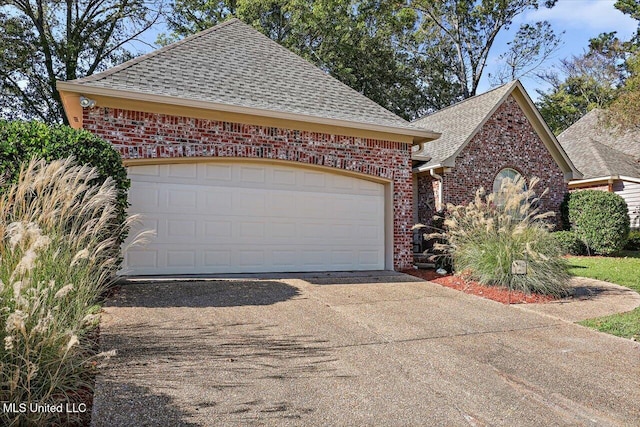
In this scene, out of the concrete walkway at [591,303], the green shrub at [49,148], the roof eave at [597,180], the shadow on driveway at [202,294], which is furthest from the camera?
the roof eave at [597,180]

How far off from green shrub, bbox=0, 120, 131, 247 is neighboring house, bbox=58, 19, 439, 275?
159 centimetres

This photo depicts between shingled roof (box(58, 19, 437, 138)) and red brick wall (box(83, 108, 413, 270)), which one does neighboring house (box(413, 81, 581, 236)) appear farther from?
shingled roof (box(58, 19, 437, 138))

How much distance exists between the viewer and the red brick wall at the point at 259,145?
7.59 m

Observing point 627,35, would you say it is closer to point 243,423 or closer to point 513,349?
point 513,349

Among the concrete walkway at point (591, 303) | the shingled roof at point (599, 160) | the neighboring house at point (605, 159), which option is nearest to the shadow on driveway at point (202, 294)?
the concrete walkway at point (591, 303)

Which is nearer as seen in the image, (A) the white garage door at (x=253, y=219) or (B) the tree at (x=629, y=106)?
(A) the white garage door at (x=253, y=219)

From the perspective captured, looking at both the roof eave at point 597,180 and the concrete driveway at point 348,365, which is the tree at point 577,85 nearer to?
the roof eave at point 597,180

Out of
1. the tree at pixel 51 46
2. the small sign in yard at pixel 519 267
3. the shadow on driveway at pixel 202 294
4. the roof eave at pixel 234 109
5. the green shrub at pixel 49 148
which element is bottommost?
the shadow on driveway at pixel 202 294

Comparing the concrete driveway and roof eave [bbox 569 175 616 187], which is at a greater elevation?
roof eave [bbox 569 175 616 187]

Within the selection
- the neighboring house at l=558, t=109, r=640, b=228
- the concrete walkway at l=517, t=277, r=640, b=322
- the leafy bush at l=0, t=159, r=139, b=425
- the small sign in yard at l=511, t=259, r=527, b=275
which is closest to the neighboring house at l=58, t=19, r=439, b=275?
the small sign in yard at l=511, t=259, r=527, b=275

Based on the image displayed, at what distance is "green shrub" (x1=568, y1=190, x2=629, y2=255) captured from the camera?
42.9 ft

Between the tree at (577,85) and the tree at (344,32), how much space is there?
10507 mm

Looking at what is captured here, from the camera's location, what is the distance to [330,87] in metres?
10.8

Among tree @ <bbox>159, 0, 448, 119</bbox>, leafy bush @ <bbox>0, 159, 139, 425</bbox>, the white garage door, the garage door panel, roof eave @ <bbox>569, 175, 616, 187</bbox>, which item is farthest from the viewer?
tree @ <bbox>159, 0, 448, 119</bbox>
